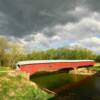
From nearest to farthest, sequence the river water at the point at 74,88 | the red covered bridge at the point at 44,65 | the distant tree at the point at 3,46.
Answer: the river water at the point at 74,88
the red covered bridge at the point at 44,65
the distant tree at the point at 3,46

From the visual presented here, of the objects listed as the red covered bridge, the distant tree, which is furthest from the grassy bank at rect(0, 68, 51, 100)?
the distant tree

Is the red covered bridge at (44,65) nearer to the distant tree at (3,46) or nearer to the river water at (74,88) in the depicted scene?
the river water at (74,88)

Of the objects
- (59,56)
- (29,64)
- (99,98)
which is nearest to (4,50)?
(29,64)

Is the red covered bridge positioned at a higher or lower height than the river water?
higher

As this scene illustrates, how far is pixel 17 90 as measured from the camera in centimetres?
4025

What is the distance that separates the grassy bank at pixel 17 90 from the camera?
37928 mm

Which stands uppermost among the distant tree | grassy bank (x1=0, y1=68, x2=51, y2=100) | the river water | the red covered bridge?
the distant tree

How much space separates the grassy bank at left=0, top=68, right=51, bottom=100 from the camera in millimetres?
37928

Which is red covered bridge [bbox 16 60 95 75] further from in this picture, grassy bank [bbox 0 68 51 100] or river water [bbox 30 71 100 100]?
grassy bank [bbox 0 68 51 100]

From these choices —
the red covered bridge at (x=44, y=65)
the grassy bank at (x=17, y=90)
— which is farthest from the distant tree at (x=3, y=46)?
the grassy bank at (x=17, y=90)

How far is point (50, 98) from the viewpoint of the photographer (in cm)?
4128

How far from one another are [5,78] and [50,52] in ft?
433

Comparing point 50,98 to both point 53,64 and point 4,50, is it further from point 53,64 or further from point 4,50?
point 4,50

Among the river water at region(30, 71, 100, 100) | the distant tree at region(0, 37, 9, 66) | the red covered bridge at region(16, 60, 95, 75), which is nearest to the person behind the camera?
the river water at region(30, 71, 100, 100)
